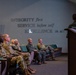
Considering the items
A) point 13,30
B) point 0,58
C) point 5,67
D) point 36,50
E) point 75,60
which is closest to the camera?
point 75,60

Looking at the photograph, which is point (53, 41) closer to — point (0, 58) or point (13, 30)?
point (13, 30)

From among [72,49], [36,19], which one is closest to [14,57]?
[72,49]

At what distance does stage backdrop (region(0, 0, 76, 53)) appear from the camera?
38.9 ft

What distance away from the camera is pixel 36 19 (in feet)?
39.5

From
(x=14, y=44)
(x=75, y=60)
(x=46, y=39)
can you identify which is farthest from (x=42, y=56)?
(x=75, y=60)

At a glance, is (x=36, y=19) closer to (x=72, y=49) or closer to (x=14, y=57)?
(x=14, y=57)

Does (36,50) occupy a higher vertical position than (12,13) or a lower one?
lower

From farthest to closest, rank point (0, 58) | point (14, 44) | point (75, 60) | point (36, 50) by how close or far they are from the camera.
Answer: point (36, 50), point (14, 44), point (0, 58), point (75, 60)

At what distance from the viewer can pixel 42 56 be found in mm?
8594

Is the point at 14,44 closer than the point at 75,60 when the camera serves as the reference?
No

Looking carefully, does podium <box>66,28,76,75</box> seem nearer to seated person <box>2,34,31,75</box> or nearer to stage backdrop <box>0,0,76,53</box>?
seated person <box>2,34,31,75</box>

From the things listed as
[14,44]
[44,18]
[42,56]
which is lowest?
[42,56]

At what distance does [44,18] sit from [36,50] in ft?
13.4

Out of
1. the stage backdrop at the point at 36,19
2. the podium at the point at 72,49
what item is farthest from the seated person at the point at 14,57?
the stage backdrop at the point at 36,19
